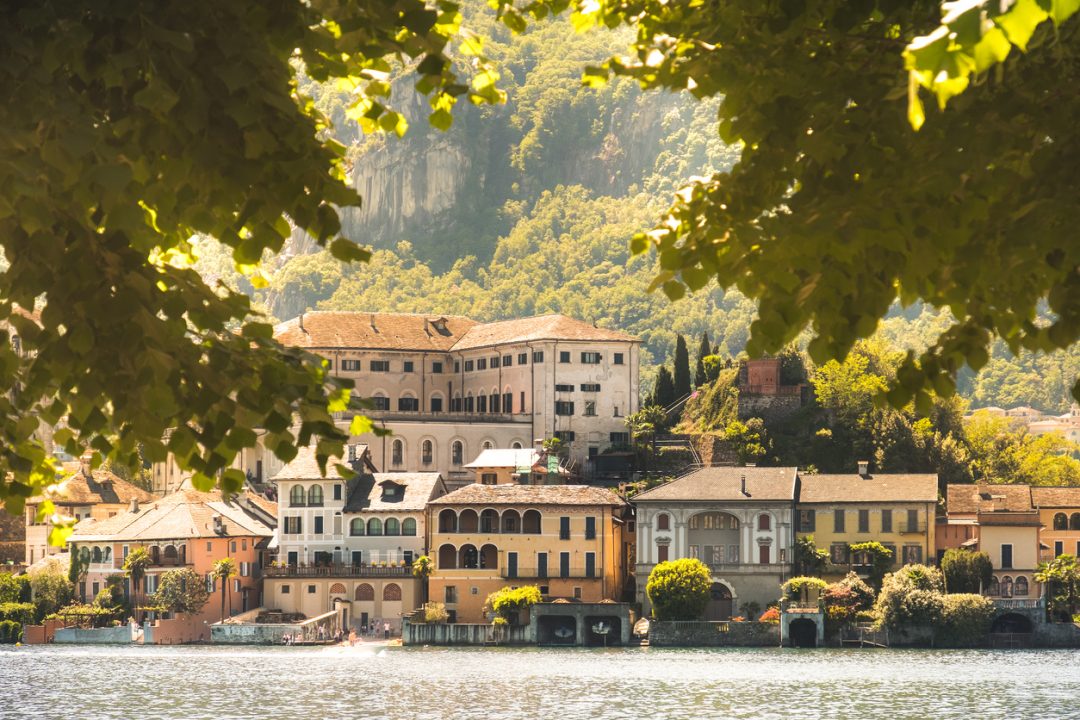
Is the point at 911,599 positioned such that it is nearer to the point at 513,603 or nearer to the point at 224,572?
the point at 513,603

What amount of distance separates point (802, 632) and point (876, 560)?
6.04 m

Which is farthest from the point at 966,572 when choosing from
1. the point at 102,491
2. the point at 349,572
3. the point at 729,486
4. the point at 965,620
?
the point at 102,491

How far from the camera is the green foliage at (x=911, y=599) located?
10169 centimetres

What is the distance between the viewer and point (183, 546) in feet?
376

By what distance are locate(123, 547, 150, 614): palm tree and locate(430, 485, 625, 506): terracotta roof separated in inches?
664

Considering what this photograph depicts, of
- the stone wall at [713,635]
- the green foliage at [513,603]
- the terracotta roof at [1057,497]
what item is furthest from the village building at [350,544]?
the terracotta roof at [1057,497]

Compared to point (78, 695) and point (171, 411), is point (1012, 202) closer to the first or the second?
point (171, 411)

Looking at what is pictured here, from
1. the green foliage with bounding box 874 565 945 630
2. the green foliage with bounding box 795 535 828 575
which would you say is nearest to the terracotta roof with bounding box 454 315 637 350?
the green foliage with bounding box 795 535 828 575

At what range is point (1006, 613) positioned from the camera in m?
103

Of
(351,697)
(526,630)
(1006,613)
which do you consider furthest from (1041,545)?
(351,697)

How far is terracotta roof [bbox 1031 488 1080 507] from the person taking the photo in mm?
112312

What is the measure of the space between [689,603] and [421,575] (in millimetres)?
15845

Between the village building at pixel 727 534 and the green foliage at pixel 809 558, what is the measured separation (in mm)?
540

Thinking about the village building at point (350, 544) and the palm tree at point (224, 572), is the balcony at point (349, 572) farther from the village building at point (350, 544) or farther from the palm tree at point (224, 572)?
the palm tree at point (224, 572)
